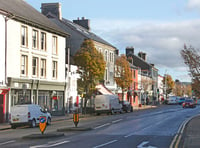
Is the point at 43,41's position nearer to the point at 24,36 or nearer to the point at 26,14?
the point at 26,14

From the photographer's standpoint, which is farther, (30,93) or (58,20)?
(58,20)

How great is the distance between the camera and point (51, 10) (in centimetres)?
6350

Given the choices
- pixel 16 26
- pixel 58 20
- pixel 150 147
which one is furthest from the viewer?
pixel 58 20

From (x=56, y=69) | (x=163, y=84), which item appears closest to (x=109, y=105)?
(x=56, y=69)

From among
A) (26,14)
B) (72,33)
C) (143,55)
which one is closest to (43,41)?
(26,14)

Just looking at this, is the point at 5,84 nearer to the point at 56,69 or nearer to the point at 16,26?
the point at 16,26

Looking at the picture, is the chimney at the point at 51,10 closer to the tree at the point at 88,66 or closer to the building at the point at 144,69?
the tree at the point at 88,66

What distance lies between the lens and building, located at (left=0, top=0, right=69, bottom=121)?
128 ft

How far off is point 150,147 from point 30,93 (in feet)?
90.0

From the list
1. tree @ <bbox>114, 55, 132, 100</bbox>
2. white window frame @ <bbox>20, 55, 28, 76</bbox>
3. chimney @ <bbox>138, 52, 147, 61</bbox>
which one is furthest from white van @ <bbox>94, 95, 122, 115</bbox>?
chimney @ <bbox>138, 52, 147, 61</bbox>

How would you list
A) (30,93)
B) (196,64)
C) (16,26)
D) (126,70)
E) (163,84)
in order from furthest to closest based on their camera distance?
(163,84)
(126,70)
(30,93)
(16,26)
(196,64)

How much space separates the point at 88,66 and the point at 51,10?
15.6 meters

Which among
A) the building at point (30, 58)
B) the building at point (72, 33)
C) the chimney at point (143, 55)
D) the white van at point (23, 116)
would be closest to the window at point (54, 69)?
the building at point (30, 58)

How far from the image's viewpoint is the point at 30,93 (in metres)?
43.4
